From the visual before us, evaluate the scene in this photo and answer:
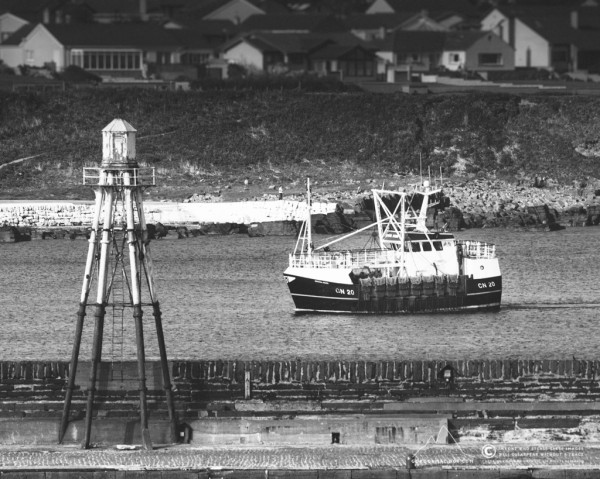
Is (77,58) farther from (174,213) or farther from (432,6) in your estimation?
(174,213)

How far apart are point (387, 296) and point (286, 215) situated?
87.2ft

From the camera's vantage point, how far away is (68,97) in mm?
118438

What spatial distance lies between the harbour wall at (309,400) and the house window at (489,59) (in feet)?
361

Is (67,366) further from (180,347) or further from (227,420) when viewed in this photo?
(180,347)

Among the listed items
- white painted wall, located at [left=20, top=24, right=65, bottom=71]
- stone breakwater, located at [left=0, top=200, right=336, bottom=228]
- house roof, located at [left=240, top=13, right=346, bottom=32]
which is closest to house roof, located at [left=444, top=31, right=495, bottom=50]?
house roof, located at [left=240, top=13, right=346, bottom=32]

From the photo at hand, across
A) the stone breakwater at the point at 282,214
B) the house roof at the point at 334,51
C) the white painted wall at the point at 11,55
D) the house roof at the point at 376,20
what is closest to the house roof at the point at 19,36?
the white painted wall at the point at 11,55

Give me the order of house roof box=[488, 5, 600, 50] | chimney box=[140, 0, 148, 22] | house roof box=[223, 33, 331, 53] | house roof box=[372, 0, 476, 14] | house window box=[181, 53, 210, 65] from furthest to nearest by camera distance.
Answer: chimney box=[140, 0, 148, 22], house roof box=[372, 0, 476, 14], house roof box=[488, 5, 600, 50], house window box=[181, 53, 210, 65], house roof box=[223, 33, 331, 53]

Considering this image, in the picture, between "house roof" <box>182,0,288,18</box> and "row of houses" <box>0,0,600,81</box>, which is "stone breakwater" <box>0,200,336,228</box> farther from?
"house roof" <box>182,0,288,18</box>

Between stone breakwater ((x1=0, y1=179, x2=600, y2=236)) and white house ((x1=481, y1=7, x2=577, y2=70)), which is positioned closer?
stone breakwater ((x1=0, y1=179, x2=600, y2=236))

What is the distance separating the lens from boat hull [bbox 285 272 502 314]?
218 feet

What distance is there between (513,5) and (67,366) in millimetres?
135711

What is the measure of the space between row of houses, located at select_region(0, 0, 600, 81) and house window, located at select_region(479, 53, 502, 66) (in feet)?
0.27

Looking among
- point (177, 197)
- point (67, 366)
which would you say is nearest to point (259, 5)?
point (177, 197)

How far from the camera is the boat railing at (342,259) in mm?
66750
